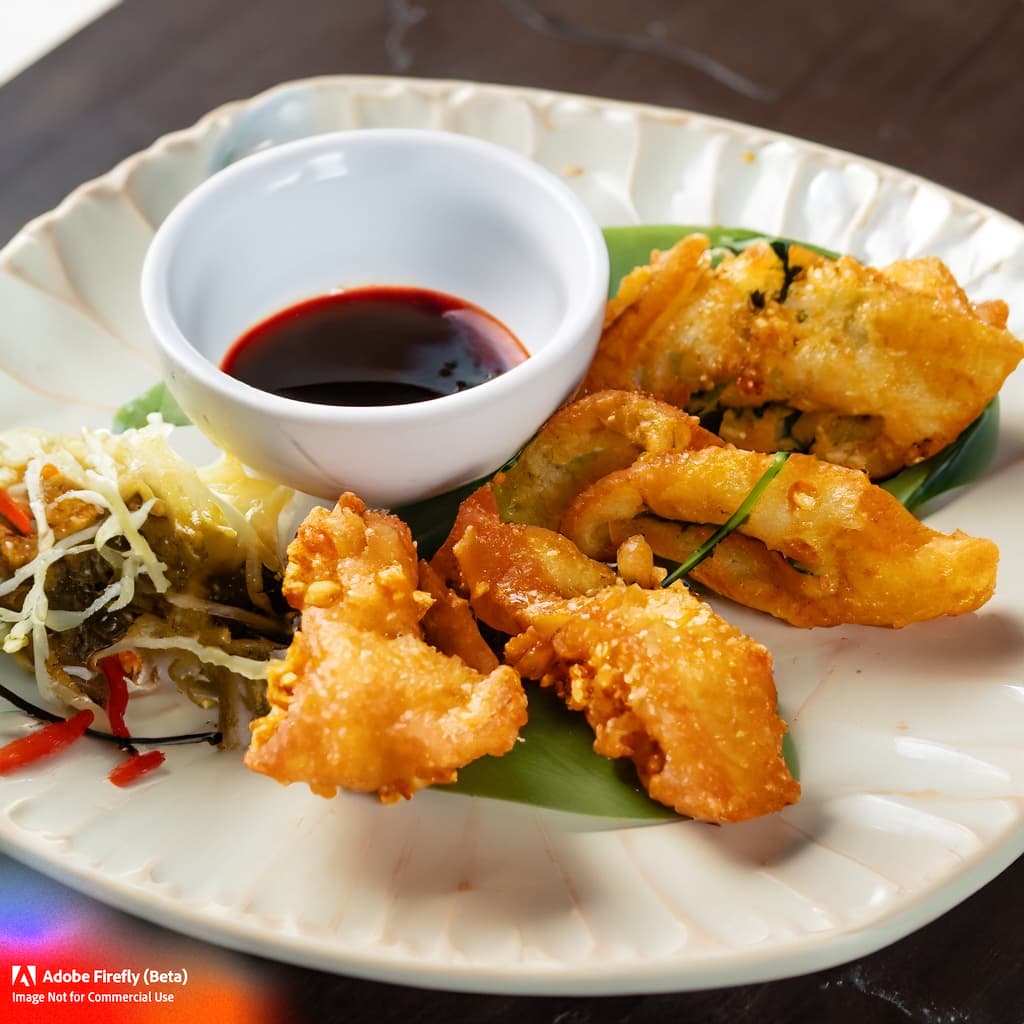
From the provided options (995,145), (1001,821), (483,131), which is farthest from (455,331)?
(995,145)

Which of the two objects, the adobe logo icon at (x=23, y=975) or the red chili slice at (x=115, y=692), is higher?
the red chili slice at (x=115, y=692)

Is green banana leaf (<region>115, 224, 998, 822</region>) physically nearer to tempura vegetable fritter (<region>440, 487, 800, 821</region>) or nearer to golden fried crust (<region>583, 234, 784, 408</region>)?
tempura vegetable fritter (<region>440, 487, 800, 821</region>)

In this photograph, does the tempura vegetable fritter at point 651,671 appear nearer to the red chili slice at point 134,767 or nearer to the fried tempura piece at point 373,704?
the fried tempura piece at point 373,704

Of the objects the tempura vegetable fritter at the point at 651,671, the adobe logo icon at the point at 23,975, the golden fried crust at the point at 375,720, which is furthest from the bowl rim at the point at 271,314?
the adobe logo icon at the point at 23,975

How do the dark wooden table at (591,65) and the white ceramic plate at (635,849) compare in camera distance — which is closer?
the white ceramic plate at (635,849)

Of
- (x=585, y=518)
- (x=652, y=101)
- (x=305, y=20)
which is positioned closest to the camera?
(x=585, y=518)

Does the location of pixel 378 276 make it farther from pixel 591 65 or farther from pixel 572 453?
pixel 591 65

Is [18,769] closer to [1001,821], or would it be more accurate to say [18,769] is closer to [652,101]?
[1001,821]

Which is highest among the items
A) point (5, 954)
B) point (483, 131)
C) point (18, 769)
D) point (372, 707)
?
point (483, 131)
